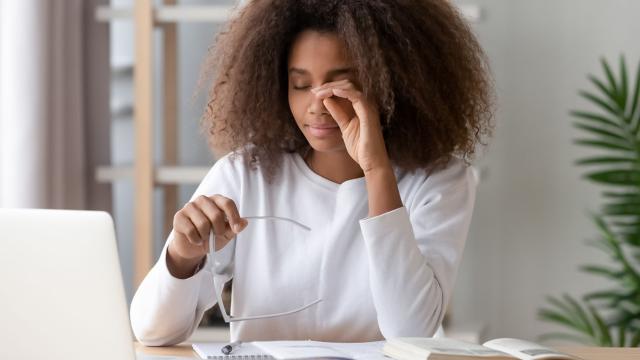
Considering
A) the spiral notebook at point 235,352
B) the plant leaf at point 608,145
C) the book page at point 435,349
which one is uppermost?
the plant leaf at point 608,145

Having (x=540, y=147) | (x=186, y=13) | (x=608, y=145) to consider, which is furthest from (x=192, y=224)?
(x=540, y=147)

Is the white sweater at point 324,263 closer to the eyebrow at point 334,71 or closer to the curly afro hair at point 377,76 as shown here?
the curly afro hair at point 377,76

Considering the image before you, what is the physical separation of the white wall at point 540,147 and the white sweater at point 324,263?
1.53m

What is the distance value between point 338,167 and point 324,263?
0.62 ft

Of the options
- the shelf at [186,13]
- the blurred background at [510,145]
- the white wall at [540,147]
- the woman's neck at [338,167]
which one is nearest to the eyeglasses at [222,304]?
the woman's neck at [338,167]

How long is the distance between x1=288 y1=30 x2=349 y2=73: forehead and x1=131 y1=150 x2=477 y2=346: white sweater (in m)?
0.21

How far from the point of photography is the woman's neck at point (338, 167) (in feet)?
6.00

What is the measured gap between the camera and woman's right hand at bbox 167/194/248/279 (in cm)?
150

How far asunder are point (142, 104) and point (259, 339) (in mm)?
1308

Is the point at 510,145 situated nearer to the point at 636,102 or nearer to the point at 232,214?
the point at 636,102

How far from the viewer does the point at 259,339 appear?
174 cm

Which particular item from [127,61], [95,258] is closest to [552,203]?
[127,61]

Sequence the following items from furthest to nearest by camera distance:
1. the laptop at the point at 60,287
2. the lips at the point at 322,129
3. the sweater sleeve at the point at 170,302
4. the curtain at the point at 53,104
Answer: the curtain at the point at 53,104
the lips at the point at 322,129
the sweater sleeve at the point at 170,302
the laptop at the point at 60,287

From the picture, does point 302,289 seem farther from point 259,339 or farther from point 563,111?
point 563,111
